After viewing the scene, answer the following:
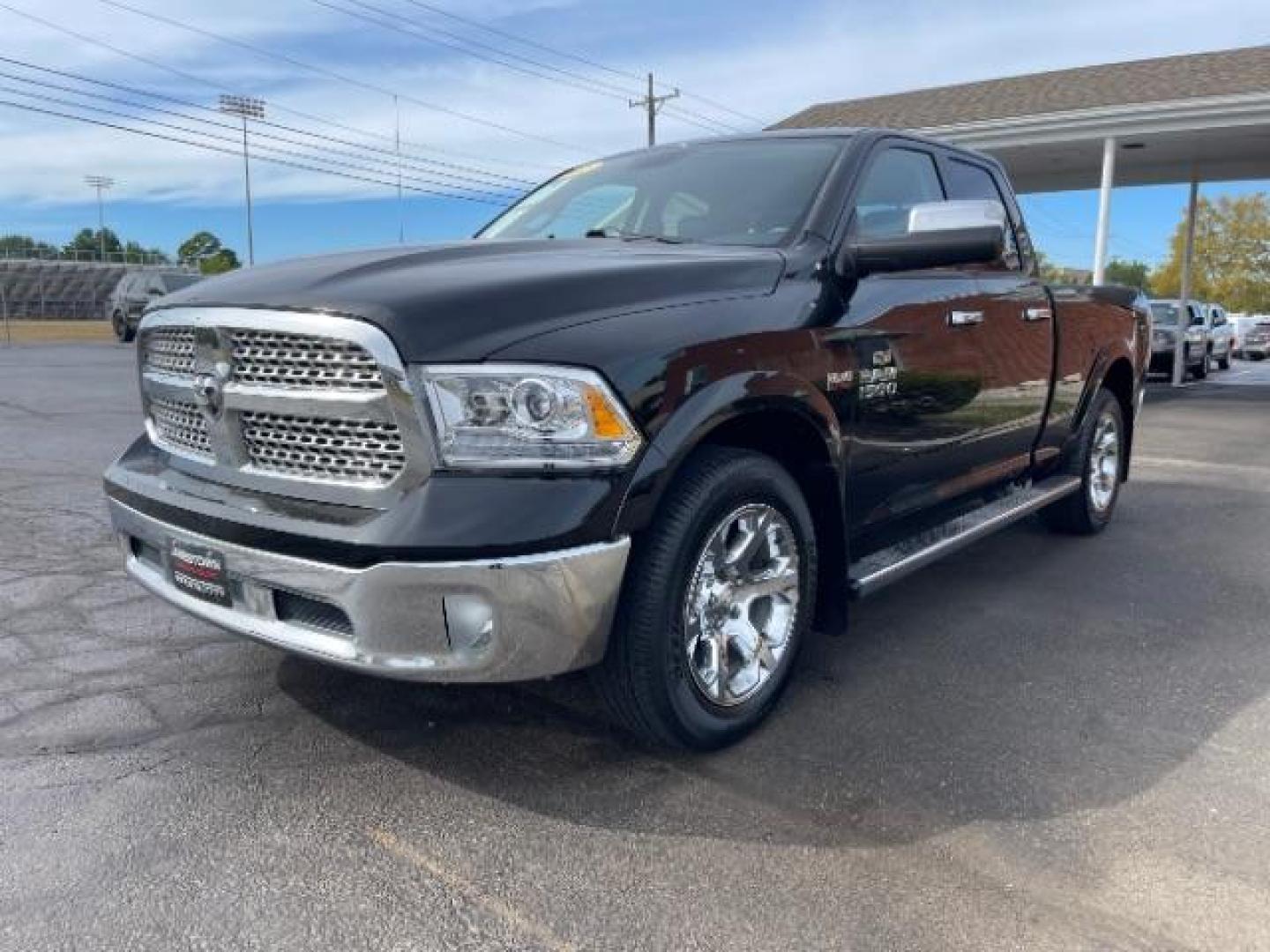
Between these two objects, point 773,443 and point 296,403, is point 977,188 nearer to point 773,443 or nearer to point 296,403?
point 773,443

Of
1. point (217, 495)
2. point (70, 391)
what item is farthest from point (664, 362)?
point (70, 391)

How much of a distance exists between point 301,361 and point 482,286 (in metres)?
0.51

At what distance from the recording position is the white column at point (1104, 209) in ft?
50.4

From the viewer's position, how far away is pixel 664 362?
2715mm

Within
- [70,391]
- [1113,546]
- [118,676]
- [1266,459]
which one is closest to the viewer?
[118,676]

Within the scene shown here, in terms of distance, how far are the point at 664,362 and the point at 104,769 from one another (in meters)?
1.97

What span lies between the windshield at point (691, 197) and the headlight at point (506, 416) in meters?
1.26

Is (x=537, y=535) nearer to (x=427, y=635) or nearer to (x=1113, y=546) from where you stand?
(x=427, y=635)

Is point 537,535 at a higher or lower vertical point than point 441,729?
higher

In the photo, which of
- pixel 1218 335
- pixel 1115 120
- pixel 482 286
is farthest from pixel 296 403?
pixel 1218 335

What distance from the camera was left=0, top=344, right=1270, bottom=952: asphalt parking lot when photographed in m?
2.30

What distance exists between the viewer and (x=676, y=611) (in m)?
2.80

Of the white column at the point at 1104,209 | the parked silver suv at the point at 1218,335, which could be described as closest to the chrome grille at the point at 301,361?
the white column at the point at 1104,209

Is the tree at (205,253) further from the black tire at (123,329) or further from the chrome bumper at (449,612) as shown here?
the chrome bumper at (449,612)
